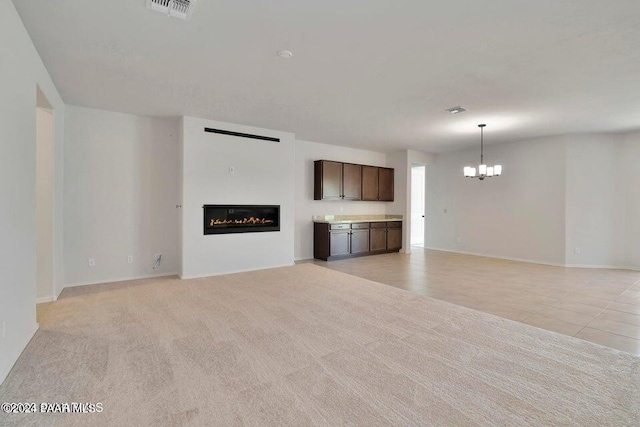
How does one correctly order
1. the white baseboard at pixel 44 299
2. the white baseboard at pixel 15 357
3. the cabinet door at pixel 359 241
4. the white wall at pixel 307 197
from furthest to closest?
the cabinet door at pixel 359 241 → the white wall at pixel 307 197 → the white baseboard at pixel 44 299 → the white baseboard at pixel 15 357

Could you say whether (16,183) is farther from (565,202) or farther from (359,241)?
(565,202)

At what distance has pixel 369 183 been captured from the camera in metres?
7.96

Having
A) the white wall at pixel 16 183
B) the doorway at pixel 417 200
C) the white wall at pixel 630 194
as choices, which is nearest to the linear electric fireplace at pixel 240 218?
the white wall at pixel 16 183

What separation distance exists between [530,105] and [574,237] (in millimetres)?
3631

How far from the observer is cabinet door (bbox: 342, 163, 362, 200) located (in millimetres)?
7415

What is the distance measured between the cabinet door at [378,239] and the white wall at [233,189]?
2355 millimetres

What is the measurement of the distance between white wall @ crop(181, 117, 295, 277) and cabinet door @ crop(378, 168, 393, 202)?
2.93 meters

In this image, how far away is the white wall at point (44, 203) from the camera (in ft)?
12.5

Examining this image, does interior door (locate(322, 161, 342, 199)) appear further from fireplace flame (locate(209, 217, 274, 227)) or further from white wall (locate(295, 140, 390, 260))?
fireplace flame (locate(209, 217, 274, 227))

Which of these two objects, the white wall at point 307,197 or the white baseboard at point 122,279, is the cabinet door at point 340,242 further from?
the white baseboard at point 122,279

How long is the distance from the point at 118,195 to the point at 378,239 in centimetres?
568

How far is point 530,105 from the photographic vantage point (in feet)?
14.5

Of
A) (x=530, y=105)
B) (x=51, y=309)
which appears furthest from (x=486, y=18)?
(x=51, y=309)

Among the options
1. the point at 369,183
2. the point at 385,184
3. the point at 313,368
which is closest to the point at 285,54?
the point at 313,368
